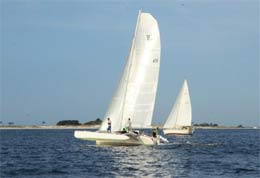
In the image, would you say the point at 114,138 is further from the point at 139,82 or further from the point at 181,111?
the point at 181,111

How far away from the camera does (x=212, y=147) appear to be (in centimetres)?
5119

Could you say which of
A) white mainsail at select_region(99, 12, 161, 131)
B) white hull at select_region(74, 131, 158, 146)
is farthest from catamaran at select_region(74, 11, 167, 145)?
white hull at select_region(74, 131, 158, 146)

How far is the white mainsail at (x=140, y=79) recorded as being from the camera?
154 ft

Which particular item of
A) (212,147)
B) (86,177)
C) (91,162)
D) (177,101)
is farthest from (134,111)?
(177,101)

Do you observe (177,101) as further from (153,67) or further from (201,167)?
(201,167)

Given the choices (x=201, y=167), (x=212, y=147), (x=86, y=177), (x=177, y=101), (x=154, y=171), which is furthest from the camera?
(x=177, y=101)

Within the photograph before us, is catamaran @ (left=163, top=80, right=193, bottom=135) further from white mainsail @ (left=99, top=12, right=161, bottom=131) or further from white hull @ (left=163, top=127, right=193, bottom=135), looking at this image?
white mainsail @ (left=99, top=12, right=161, bottom=131)

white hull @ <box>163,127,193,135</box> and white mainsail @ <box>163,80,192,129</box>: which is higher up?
white mainsail @ <box>163,80,192,129</box>

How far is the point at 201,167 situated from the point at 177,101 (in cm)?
5902

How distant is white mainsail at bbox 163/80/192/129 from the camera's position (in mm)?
91500

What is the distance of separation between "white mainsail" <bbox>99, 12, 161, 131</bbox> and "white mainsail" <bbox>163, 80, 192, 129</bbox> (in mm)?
43853

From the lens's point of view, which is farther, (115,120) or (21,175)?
(115,120)

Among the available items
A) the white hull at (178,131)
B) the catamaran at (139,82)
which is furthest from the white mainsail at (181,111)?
the catamaran at (139,82)

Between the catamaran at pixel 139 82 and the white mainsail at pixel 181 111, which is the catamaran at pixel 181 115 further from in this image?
the catamaran at pixel 139 82
